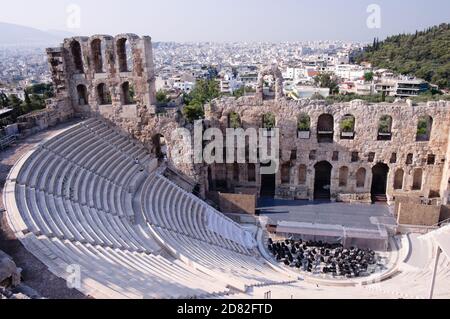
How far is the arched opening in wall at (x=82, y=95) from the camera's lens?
864 inches

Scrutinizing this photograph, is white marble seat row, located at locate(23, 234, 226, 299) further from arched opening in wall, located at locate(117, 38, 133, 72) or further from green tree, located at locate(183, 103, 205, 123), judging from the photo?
green tree, located at locate(183, 103, 205, 123)

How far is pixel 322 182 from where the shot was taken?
25.4m

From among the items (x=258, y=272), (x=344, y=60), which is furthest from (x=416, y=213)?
(x=344, y=60)

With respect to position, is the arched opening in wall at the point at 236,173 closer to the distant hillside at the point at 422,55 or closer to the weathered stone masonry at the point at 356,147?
the weathered stone masonry at the point at 356,147

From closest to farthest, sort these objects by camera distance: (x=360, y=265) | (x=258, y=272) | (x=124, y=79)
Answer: (x=258, y=272) → (x=360, y=265) → (x=124, y=79)

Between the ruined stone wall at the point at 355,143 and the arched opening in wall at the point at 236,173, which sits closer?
the ruined stone wall at the point at 355,143

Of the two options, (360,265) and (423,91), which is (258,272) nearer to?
(360,265)

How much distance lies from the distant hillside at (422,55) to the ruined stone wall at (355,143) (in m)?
49.1

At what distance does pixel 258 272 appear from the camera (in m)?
14.6

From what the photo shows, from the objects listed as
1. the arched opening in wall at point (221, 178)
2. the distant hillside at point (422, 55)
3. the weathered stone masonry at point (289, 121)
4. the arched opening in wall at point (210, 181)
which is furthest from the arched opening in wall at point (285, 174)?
the distant hillside at point (422, 55)

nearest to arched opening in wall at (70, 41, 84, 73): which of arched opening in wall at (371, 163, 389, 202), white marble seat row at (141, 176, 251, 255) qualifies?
white marble seat row at (141, 176, 251, 255)

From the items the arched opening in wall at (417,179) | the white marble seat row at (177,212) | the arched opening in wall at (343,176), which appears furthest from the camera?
the arched opening in wall at (343,176)

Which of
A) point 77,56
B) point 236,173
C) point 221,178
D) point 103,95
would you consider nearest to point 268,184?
point 236,173
